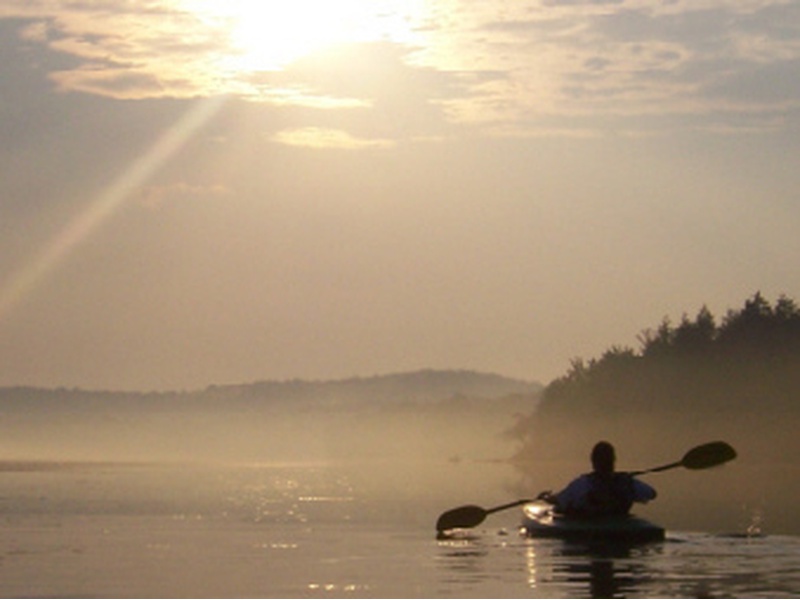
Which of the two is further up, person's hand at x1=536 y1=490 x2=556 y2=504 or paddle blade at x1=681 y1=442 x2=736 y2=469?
paddle blade at x1=681 y1=442 x2=736 y2=469

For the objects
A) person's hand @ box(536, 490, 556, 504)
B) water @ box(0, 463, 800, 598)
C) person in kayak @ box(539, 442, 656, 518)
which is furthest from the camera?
person's hand @ box(536, 490, 556, 504)

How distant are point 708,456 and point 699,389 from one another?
103 metres

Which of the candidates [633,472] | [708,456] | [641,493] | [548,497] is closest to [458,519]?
[548,497]

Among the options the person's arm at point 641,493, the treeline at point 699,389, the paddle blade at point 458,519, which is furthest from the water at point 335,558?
the treeline at point 699,389

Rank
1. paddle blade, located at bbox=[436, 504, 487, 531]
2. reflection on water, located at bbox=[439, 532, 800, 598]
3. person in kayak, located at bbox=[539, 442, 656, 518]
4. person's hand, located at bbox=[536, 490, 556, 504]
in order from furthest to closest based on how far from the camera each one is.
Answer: paddle blade, located at bbox=[436, 504, 487, 531] < person's hand, located at bbox=[536, 490, 556, 504] < person in kayak, located at bbox=[539, 442, 656, 518] < reflection on water, located at bbox=[439, 532, 800, 598]

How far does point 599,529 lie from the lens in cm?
3900

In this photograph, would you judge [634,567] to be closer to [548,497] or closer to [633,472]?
[548,497]

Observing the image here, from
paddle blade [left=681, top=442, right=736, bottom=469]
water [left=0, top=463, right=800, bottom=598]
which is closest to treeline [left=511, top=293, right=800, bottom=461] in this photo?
water [left=0, top=463, right=800, bottom=598]

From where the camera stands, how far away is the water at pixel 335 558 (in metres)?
30.9

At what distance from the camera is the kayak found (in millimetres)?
38625

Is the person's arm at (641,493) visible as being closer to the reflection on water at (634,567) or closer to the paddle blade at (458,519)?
the reflection on water at (634,567)

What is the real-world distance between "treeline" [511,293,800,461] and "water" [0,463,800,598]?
83.5 metres

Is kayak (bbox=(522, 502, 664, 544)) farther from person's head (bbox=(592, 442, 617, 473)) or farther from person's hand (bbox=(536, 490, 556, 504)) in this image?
person's head (bbox=(592, 442, 617, 473))

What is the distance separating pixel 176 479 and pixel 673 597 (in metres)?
65.2
